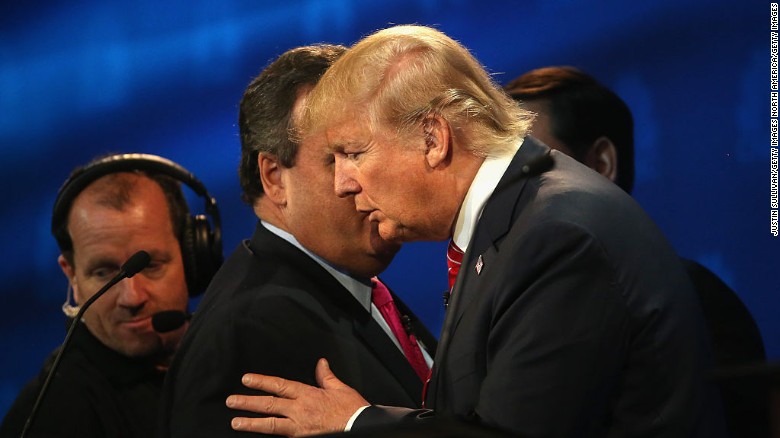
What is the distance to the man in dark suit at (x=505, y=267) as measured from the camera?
149 cm

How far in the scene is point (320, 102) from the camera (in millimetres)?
1885

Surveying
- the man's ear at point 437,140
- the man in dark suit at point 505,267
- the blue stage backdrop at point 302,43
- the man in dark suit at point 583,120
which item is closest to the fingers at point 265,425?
the man in dark suit at point 505,267

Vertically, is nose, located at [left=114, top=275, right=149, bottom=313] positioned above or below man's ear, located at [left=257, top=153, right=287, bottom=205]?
below

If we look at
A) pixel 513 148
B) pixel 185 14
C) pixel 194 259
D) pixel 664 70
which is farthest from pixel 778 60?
pixel 185 14

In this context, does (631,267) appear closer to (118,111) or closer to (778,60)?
(778,60)

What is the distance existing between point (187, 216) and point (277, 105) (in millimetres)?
572

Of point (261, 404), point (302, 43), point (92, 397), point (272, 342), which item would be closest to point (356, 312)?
point (272, 342)

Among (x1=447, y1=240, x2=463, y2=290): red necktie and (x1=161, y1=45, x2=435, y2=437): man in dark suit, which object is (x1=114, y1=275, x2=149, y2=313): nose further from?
(x1=447, y1=240, x2=463, y2=290): red necktie

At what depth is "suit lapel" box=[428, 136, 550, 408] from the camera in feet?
5.36

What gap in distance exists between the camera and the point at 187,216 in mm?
2697

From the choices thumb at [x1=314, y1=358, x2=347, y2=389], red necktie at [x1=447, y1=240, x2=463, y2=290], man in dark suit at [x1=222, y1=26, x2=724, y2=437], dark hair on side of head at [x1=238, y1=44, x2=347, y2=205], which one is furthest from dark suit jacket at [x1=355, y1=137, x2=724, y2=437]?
dark hair on side of head at [x1=238, y1=44, x2=347, y2=205]

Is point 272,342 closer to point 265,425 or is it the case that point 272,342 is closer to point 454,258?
point 265,425

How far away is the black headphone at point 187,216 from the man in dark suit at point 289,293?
312 millimetres

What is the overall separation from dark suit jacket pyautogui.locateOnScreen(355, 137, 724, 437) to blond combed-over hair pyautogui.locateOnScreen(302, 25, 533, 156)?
0.60ft
